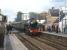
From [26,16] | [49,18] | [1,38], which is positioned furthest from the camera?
[26,16]

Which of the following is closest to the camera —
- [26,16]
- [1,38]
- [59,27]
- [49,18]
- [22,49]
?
[1,38]

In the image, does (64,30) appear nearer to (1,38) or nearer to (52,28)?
(52,28)

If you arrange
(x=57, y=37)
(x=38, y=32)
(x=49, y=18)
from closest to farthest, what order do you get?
(x=57, y=37)
(x=38, y=32)
(x=49, y=18)

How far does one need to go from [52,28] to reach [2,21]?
48831 millimetres

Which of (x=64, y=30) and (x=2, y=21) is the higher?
(x=2, y=21)

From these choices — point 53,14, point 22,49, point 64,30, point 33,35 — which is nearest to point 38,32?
point 33,35

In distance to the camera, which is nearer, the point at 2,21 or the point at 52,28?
the point at 2,21

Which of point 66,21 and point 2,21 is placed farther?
point 66,21

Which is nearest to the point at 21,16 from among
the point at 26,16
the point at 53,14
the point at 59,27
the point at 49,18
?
the point at 26,16

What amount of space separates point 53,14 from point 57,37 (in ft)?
211

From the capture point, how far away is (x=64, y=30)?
2234 inches

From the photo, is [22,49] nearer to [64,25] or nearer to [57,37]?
[57,37]

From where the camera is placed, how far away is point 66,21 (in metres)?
57.4

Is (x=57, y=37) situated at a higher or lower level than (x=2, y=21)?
lower
